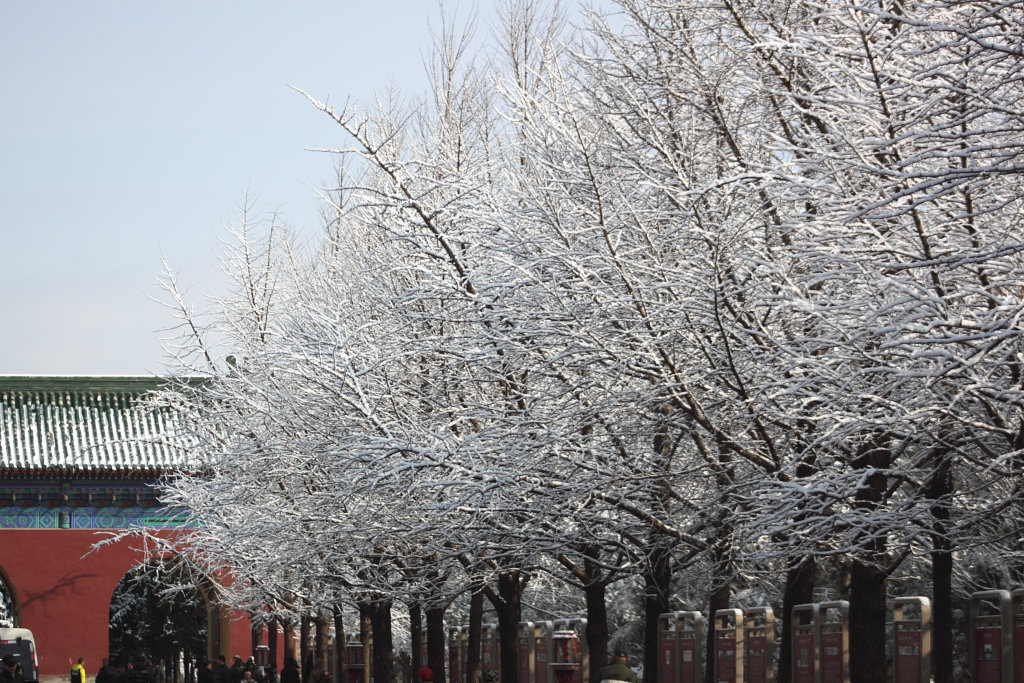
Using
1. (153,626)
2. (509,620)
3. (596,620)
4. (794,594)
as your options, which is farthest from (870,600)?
(153,626)

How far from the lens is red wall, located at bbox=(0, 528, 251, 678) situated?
34.3 m

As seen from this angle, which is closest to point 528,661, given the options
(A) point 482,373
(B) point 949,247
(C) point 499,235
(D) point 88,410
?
(A) point 482,373

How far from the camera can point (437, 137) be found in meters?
14.9

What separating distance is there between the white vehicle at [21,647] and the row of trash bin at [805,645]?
45.6ft

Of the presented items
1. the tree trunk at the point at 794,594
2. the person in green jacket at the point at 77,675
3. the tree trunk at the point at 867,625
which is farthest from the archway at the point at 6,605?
the tree trunk at the point at 867,625

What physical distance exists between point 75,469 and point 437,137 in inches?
905

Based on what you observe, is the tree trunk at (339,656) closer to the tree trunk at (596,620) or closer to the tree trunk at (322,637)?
the tree trunk at (322,637)

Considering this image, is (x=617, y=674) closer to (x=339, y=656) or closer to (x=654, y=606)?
(x=654, y=606)

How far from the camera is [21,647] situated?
87.7ft

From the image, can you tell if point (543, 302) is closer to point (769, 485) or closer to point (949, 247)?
point (769, 485)

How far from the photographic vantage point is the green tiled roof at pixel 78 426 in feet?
116

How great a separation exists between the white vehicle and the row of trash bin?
13.9 m

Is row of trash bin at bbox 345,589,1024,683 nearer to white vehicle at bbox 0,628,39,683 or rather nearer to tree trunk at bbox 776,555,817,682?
tree trunk at bbox 776,555,817,682

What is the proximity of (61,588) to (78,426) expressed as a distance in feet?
14.4
